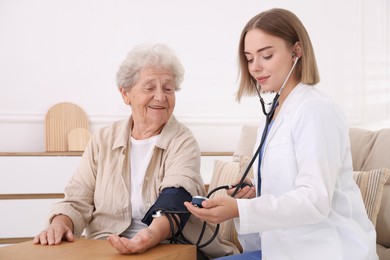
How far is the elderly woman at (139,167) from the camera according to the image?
2041 millimetres

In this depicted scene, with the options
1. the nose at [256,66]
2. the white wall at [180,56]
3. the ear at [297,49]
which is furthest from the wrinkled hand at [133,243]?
the white wall at [180,56]

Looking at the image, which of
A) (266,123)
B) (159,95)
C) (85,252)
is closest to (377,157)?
(266,123)

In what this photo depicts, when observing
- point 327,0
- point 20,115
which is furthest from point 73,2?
point 327,0

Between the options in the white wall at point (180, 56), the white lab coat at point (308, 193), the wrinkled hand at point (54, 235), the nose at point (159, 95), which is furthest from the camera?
the white wall at point (180, 56)

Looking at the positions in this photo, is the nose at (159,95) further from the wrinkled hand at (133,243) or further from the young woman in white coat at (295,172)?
the wrinkled hand at (133,243)

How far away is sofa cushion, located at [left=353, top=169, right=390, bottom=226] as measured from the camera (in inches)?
80.4

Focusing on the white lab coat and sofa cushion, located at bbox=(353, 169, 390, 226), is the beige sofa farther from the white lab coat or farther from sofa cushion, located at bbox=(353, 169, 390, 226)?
the white lab coat

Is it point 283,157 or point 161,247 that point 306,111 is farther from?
Result: point 161,247

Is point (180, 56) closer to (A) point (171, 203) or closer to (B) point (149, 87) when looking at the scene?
(B) point (149, 87)

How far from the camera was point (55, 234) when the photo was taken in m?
1.82

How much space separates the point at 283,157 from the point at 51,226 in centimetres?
79

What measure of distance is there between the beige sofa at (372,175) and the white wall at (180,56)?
3.94 ft

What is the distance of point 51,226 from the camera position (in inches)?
74.6

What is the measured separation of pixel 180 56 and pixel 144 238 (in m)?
2.33
